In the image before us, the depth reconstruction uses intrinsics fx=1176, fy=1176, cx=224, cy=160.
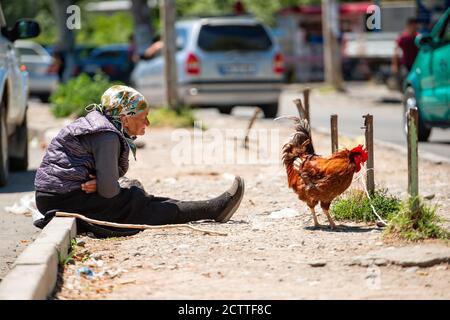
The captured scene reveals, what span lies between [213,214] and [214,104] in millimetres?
12488

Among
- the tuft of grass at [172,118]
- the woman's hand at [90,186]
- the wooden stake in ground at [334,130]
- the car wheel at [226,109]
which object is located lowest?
the car wheel at [226,109]

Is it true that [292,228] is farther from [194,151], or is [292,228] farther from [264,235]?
[194,151]

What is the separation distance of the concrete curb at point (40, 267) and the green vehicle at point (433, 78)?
7.59 meters

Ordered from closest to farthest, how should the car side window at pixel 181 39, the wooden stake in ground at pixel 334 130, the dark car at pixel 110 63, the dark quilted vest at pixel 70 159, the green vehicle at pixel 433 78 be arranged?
1. the dark quilted vest at pixel 70 159
2. the wooden stake in ground at pixel 334 130
3. the green vehicle at pixel 433 78
4. the car side window at pixel 181 39
5. the dark car at pixel 110 63

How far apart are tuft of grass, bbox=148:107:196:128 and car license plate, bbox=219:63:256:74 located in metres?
2.23

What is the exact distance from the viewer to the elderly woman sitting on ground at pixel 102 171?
776 cm

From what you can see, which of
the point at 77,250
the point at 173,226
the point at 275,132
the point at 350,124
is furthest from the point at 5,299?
the point at 350,124

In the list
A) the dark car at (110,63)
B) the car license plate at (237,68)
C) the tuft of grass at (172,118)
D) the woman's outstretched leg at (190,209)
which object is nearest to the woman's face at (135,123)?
the woman's outstretched leg at (190,209)

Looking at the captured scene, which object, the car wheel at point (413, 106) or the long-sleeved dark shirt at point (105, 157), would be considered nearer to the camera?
the long-sleeved dark shirt at point (105, 157)

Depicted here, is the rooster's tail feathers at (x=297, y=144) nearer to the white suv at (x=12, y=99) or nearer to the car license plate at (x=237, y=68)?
the white suv at (x=12, y=99)

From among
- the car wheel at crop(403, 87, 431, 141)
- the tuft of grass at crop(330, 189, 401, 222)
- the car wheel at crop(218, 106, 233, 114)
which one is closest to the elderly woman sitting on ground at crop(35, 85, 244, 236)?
the tuft of grass at crop(330, 189, 401, 222)

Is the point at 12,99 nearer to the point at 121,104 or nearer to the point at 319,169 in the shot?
the point at 121,104

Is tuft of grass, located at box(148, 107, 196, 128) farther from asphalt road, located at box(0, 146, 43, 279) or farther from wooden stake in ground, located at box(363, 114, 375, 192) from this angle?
wooden stake in ground, located at box(363, 114, 375, 192)

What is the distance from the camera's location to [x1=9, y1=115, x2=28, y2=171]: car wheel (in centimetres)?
1289
